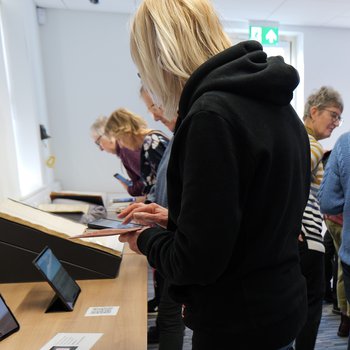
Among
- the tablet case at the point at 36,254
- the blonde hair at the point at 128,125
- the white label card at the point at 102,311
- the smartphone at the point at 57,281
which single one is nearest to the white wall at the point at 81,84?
the blonde hair at the point at 128,125

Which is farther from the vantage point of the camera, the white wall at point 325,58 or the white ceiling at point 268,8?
the white wall at point 325,58

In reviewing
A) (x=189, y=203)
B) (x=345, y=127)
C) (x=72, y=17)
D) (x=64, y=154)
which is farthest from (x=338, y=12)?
(x=189, y=203)

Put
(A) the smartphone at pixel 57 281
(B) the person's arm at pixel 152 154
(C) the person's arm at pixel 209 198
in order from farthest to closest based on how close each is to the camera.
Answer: (B) the person's arm at pixel 152 154 → (A) the smartphone at pixel 57 281 → (C) the person's arm at pixel 209 198

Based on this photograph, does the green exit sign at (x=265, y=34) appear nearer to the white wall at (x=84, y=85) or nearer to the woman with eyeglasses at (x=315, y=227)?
the white wall at (x=84, y=85)

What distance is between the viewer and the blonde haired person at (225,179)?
1.92 feet

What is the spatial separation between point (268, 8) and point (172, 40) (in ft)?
10.8

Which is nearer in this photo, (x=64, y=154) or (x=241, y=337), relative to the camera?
(x=241, y=337)

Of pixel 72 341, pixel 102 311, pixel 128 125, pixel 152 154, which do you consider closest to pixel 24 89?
pixel 128 125

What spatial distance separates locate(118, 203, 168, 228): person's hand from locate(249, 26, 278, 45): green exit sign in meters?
3.41

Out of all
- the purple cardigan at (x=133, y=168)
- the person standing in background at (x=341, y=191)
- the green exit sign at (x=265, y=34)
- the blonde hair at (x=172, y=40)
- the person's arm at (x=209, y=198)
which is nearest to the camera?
the person's arm at (x=209, y=198)

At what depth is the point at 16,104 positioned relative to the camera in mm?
2850

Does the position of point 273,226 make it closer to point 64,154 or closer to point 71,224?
point 71,224

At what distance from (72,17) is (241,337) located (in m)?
3.75

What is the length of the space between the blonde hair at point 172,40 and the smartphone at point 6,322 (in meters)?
0.68
